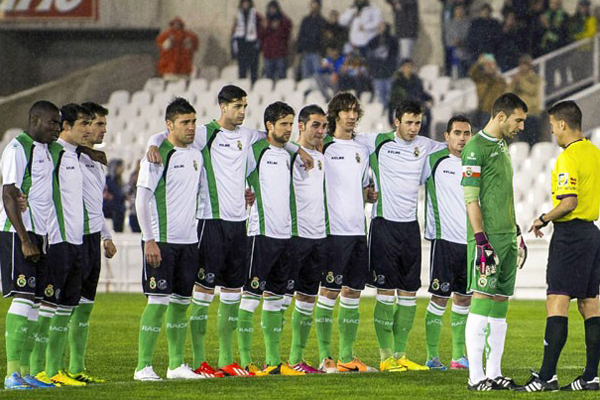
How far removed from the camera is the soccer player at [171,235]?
419 inches

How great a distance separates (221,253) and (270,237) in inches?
21.5

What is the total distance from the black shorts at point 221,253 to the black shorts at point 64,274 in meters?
1.07

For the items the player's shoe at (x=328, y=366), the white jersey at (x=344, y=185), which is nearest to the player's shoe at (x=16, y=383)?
the player's shoe at (x=328, y=366)

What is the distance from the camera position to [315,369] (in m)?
11.6

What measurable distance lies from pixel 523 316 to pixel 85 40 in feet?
63.8

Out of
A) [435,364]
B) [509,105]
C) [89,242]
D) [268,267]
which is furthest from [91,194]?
[509,105]

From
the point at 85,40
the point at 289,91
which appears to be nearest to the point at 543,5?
the point at 289,91

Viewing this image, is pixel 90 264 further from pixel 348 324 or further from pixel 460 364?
pixel 460 364

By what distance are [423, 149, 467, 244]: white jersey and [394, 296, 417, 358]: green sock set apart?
657mm

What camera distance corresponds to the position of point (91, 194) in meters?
11.3

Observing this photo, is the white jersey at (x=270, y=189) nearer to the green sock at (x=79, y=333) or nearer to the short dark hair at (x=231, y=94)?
the short dark hair at (x=231, y=94)

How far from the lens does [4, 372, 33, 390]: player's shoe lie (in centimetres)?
1015

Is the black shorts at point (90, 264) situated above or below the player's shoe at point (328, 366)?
above

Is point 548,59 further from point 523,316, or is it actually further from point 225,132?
point 225,132
